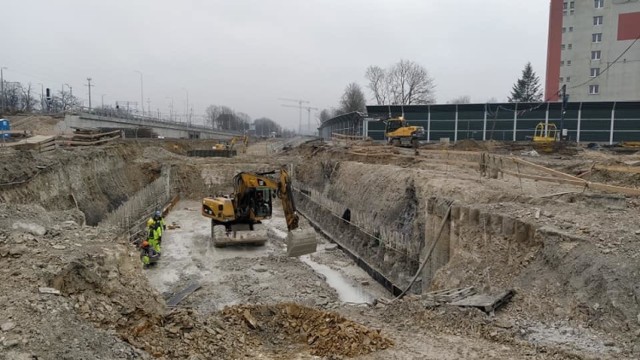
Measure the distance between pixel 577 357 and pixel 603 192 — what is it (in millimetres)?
7193

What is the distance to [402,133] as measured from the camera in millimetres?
31328

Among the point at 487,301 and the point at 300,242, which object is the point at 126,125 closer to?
the point at 300,242

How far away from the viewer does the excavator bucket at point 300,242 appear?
14117 millimetres

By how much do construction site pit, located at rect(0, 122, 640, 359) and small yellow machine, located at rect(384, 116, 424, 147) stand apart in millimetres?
12339

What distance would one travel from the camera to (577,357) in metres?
5.63

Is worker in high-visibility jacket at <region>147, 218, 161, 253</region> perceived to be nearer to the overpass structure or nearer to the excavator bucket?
the excavator bucket

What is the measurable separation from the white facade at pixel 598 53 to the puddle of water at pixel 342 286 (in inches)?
1927

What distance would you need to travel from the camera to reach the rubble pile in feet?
21.2

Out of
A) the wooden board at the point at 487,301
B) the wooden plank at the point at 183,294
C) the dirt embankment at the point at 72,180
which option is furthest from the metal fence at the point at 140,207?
the wooden board at the point at 487,301

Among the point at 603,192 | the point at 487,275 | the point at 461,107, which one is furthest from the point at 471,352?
the point at 461,107

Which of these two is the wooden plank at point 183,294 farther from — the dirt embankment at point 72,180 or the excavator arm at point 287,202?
the dirt embankment at point 72,180

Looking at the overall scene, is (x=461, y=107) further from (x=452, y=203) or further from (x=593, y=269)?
(x=593, y=269)

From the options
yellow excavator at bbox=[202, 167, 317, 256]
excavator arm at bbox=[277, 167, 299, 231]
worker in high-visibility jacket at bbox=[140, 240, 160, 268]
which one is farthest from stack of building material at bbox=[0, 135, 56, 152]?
excavator arm at bbox=[277, 167, 299, 231]

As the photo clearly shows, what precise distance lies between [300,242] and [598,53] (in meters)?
54.9
